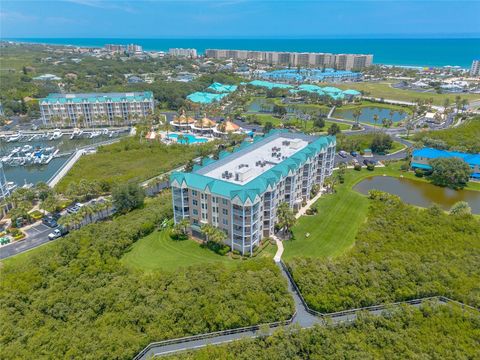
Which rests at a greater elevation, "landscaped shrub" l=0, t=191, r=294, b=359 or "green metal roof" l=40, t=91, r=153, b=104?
"green metal roof" l=40, t=91, r=153, b=104

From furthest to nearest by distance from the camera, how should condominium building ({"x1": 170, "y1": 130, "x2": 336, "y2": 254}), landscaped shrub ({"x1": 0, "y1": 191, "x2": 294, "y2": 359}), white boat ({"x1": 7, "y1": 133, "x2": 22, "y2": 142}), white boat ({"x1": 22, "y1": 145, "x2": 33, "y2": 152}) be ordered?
white boat ({"x1": 7, "y1": 133, "x2": 22, "y2": 142}) → white boat ({"x1": 22, "y1": 145, "x2": 33, "y2": 152}) → condominium building ({"x1": 170, "y1": 130, "x2": 336, "y2": 254}) → landscaped shrub ({"x1": 0, "y1": 191, "x2": 294, "y2": 359})

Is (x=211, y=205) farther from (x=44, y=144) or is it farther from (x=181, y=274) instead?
(x=44, y=144)

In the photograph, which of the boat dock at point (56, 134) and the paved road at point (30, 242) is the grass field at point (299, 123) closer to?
the boat dock at point (56, 134)

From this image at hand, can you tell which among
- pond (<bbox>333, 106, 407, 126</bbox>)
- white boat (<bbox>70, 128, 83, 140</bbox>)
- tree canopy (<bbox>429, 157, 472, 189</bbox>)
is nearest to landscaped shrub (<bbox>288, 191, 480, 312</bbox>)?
tree canopy (<bbox>429, 157, 472, 189</bbox>)

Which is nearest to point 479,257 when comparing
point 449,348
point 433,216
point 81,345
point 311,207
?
point 433,216

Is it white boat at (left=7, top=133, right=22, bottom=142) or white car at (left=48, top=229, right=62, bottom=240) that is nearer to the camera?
white car at (left=48, top=229, right=62, bottom=240)

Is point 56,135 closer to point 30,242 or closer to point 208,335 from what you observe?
point 30,242

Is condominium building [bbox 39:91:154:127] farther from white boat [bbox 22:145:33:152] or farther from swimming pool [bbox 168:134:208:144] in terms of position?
swimming pool [bbox 168:134:208:144]
